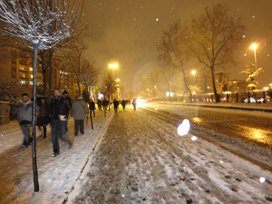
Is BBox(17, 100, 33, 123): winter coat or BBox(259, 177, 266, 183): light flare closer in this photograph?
BBox(259, 177, 266, 183): light flare

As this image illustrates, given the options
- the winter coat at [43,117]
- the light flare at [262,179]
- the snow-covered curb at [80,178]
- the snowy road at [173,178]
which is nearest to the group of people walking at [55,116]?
the snow-covered curb at [80,178]

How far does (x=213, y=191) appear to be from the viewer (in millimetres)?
2486

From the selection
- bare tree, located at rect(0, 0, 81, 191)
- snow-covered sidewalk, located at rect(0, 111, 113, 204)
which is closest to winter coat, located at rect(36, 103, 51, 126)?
snow-covered sidewalk, located at rect(0, 111, 113, 204)


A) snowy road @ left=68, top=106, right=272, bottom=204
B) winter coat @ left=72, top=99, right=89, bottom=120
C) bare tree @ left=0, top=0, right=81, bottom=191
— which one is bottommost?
snowy road @ left=68, top=106, right=272, bottom=204

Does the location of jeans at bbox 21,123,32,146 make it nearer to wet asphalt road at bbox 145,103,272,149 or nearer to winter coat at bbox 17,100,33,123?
winter coat at bbox 17,100,33,123

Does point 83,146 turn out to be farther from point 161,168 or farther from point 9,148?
point 161,168

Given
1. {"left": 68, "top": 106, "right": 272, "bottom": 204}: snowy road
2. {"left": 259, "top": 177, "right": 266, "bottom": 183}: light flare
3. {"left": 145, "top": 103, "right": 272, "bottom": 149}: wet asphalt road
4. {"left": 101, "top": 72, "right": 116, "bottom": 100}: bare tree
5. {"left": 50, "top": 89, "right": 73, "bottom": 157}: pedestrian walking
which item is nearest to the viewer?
{"left": 68, "top": 106, "right": 272, "bottom": 204}: snowy road

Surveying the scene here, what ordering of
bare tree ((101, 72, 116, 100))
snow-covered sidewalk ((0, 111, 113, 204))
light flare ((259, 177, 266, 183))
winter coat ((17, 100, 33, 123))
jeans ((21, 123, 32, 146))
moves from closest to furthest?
snow-covered sidewalk ((0, 111, 113, 204)), light flare ((259, 177, 266, 183)), winter coat ((17, 100, 33, 123)), jeans ((21, 123, 32, 146)), bare tree ((101, 72, 116, 100))

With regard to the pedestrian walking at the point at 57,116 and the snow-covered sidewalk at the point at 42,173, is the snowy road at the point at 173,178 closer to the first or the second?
the snow-covered sidewalk at the point at 42,173

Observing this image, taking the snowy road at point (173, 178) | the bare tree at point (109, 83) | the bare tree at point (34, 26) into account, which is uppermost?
the bare tree at point (109, 83)

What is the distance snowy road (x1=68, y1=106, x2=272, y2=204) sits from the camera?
2.37 m

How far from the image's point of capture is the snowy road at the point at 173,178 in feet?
7.78

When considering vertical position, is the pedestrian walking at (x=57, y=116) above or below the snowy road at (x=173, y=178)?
above

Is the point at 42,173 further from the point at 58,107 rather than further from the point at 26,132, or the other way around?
the point at 26,132
